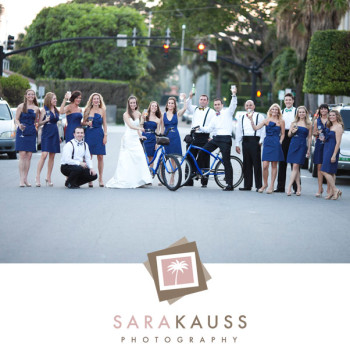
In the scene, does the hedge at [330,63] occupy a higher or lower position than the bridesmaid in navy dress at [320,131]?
higher

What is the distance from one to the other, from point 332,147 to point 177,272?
34.3 feet

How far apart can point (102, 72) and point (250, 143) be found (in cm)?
5861

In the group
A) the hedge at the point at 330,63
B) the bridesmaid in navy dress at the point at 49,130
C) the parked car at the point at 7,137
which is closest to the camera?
the bridesmaid in navy dress at the point at 49,130

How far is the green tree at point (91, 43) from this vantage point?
72938 millimetres

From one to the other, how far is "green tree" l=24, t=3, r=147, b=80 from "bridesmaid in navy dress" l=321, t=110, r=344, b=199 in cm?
5894

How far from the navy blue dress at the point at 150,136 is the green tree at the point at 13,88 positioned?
2891 centimetres

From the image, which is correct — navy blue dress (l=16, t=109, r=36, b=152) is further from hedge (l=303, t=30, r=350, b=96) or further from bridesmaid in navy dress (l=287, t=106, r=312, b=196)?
hedge (l=303, t=30, r=350, b=96)

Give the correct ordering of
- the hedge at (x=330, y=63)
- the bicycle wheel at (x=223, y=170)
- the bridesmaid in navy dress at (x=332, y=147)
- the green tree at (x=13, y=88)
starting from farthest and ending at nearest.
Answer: the green tree at (x=13, y=88) < the hedge at (x=330, y=63) < the bicycle wheel at (x=223, y=170) < the bridesmaid in navy dress at (x=332, y=147)

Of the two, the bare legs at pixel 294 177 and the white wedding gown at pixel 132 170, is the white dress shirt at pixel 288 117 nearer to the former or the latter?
the bare legs at pixel 294 177

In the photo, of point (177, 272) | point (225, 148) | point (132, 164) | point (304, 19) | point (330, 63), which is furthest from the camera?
point (304, 19)

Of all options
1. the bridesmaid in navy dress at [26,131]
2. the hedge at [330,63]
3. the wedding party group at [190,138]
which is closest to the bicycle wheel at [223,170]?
the wedding party group at [190,138]

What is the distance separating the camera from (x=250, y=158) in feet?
51.5

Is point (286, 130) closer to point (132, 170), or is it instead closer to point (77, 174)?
point (132, 170)

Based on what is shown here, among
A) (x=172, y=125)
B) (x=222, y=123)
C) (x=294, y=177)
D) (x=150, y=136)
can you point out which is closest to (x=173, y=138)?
(x=172, y=125)
